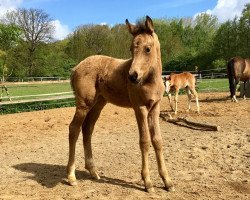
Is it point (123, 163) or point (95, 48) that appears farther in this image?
point (95, 48)

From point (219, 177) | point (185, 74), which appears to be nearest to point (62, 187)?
point (219, 177)

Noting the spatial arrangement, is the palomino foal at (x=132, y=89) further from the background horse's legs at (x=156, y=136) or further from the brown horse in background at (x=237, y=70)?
the brown horse in background at (x=237, y=70)

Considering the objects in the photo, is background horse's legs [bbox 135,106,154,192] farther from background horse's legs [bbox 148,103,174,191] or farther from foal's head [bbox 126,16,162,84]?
foal's head [bbox 126,16,162,84]

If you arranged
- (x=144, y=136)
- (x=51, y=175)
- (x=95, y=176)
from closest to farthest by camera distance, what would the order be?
1. (x=144, y=136)
2. (x=95, y=176)
3. (x=51, y=175)

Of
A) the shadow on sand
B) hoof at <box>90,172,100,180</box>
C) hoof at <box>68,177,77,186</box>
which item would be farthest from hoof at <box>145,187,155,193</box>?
hoof at <box>68,177,77,186</box>

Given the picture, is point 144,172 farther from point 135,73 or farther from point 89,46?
point 89,46

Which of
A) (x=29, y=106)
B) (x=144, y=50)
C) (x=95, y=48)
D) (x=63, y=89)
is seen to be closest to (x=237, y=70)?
(x=29, y=106)

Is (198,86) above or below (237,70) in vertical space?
below

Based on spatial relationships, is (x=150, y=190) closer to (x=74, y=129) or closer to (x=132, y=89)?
(x=132, y=89)

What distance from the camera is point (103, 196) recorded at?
15.6ft

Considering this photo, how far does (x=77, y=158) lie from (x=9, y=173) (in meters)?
1.41

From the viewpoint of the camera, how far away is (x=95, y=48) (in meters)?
48.9

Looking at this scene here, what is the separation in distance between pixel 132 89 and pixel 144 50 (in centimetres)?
62

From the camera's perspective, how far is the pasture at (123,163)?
4938 millimetres
